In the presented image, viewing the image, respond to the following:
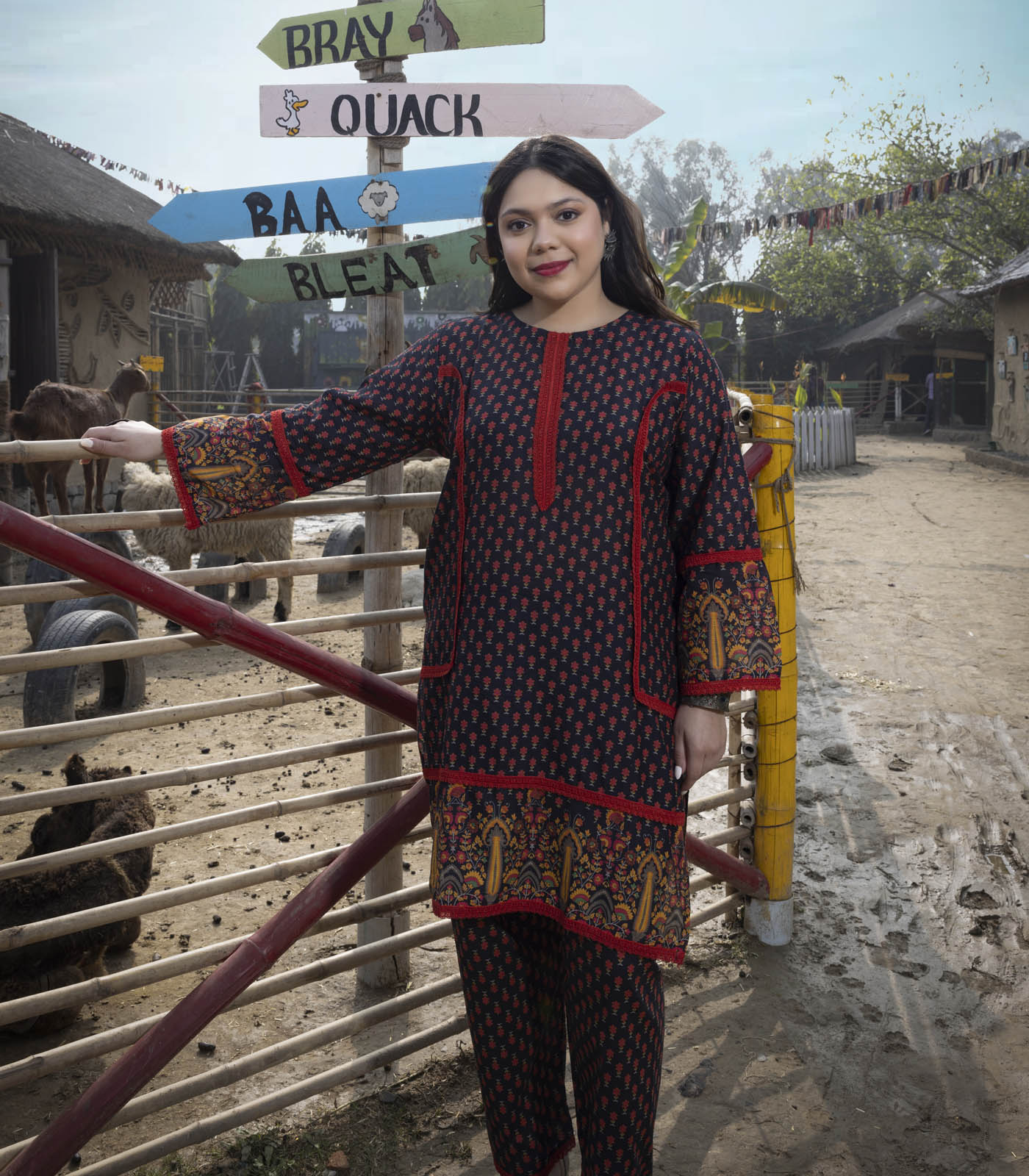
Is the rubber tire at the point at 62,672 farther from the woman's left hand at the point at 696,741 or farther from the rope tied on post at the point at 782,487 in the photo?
the woman's left hand at the point at 696,741

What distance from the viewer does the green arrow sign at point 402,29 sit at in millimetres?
2229

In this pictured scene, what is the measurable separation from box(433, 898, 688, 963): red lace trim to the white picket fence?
1578cm

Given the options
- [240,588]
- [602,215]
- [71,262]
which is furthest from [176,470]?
[71,262]

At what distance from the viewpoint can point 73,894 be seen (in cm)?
264

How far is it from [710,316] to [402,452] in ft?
111

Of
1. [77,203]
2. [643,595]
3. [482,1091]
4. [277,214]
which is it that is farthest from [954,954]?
[77,203]

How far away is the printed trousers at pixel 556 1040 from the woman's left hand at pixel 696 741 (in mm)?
304

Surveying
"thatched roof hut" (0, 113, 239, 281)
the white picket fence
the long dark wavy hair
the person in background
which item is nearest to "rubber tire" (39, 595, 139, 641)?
the long dark wavy hair

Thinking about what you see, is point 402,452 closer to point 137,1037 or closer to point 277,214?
point 277,214

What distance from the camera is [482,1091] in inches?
66.0

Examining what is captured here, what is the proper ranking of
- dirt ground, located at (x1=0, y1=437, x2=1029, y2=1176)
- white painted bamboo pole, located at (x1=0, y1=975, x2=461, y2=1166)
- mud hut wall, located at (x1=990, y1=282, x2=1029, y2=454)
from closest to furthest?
white painted bamboo pole, located at (x1=0, y1=975, x2=461, y2=1166), dirt ground, located at (x1=0, y1=437, x2=1029, y2=1176), mud hut wall, located at (x1=990, y1=282, x2=1029, y2=454)

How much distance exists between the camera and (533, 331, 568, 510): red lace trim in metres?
1.55

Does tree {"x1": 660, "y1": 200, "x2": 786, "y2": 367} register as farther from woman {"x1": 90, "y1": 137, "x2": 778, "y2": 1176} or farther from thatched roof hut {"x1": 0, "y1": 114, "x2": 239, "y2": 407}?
woman {"x1": 90, "y1": 137, "x2": 778, "y2": 1176}

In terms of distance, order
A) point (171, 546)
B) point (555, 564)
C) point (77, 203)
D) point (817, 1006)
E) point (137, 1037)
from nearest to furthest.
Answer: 1. point (555, 564)
2. point (137, 1037)
3. point (817, 1006)
4. point (171, 546)
5. point (77, 203)
